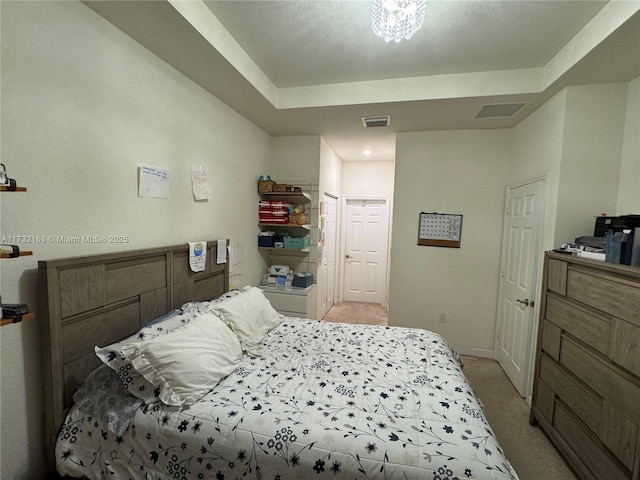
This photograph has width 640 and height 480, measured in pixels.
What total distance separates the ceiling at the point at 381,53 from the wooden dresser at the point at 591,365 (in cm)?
137

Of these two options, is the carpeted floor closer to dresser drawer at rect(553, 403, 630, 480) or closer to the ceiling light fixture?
dresser drawer at rect(553, 403, 630, 480)

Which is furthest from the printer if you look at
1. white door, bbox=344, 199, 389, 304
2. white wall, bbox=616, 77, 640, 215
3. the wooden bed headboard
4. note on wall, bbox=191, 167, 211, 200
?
white wall, bbox=616, 77, 640, 215

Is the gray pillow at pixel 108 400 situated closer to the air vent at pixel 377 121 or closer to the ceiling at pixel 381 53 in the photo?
the ceiling at pixel 381 53

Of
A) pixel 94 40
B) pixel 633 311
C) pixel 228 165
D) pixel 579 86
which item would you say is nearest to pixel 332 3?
pixel 94 40

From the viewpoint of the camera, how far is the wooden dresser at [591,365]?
1.36m

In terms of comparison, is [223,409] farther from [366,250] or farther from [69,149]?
[366,250]

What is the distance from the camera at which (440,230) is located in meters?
3.35

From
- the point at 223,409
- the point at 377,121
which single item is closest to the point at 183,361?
the point at 223,409

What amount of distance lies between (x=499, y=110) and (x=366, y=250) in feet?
9.92

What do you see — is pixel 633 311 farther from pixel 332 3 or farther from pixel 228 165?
pixel 228 165

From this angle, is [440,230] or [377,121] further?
[440,230]

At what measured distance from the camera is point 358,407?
1335 millimetres

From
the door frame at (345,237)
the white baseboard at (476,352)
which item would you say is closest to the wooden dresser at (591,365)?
the white baseboard at (476,352)

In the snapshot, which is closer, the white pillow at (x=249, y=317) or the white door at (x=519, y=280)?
the white pillow at (x=249, y=317)
